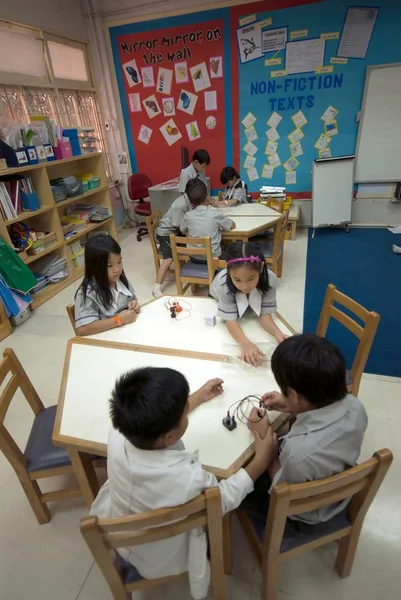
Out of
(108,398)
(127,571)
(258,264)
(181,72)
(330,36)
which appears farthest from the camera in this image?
(181,72)

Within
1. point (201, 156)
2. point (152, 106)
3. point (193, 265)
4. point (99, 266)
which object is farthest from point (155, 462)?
point (152, 106)

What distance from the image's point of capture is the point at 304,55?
400 centimetres

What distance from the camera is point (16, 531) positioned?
4.86ft

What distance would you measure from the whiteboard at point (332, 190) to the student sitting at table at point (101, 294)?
353 cm

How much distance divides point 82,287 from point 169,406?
45.0 inches

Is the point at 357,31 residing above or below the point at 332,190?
above

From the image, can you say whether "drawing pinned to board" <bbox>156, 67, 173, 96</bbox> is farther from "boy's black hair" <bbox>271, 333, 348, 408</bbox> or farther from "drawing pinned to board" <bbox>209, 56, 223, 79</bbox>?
"boy's black hair" <bbox>271, 333, 348, 408</bbox>

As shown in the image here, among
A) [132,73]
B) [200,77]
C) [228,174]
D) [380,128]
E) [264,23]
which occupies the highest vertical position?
[264,23]

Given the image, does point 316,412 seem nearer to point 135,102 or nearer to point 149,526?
point 149,526

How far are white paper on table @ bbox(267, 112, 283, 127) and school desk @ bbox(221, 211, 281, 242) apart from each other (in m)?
1.82

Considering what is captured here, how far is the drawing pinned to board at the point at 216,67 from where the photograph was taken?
4262 millimetres

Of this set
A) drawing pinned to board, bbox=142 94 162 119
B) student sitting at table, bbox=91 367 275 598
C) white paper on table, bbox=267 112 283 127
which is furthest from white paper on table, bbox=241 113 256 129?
student sitting at table, bbox=91 367 275 598

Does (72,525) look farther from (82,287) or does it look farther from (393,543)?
(393,543)

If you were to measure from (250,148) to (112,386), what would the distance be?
431 cm
